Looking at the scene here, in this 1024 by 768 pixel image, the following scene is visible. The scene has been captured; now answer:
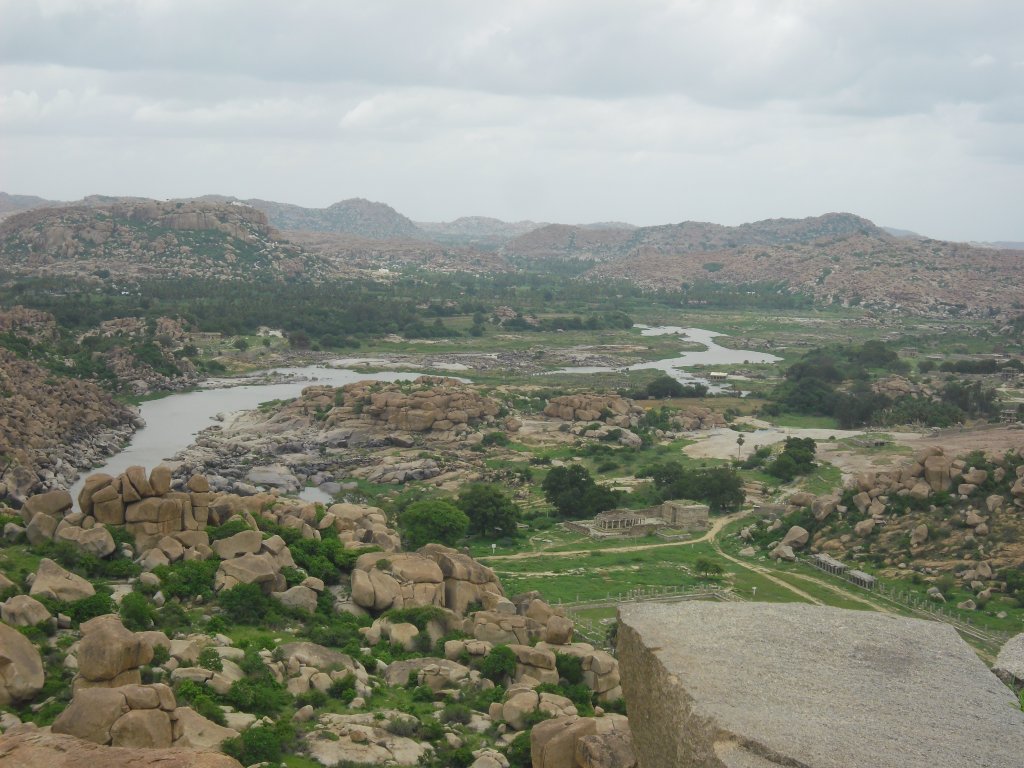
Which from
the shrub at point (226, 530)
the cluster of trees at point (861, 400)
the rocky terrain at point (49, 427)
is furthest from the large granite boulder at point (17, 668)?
the cluster of trees at point (861, 400)

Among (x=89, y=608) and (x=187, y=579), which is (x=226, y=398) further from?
(x=89, y=608)

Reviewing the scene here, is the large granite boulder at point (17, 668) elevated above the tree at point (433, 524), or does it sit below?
above

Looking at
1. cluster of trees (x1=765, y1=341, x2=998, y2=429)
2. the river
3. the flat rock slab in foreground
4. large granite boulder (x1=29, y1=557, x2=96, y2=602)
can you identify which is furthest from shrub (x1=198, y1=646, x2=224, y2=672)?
cluster of trees (x1=765, y1=341, x2=998, y2=429)

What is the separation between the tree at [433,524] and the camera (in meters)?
34.9

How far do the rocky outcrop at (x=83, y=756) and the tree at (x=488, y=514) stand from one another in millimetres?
27875

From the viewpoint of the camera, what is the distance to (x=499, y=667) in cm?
1962

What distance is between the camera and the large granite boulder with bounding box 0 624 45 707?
14727 mm

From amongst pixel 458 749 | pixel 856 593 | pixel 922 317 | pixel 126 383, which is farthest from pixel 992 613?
pixel 922 317

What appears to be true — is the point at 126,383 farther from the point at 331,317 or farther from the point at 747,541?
the point at 747,541

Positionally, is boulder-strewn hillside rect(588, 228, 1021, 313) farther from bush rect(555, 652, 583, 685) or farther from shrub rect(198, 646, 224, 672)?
shrub rect(198, 646, 224, 672)

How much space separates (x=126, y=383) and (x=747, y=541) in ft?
157

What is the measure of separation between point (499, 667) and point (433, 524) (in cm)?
1598

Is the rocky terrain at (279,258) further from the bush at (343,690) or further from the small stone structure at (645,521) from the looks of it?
the bush at (343,690)

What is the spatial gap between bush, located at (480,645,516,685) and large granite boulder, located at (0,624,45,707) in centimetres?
791
